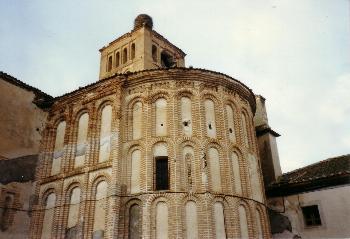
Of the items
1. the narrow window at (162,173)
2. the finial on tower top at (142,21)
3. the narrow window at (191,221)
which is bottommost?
the narrow window at (191,221)

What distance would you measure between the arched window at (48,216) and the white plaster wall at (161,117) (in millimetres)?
5251

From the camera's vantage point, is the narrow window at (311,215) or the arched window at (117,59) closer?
the narrow window at (311,215)

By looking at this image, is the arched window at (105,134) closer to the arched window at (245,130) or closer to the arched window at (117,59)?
the arched window at (245,130)

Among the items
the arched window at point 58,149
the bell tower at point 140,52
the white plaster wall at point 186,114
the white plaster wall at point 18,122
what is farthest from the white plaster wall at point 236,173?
the bell tower at point 140,52

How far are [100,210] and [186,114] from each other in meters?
5.05

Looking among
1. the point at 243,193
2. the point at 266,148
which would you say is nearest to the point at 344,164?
the point at 266,148

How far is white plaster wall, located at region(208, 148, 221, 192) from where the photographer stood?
45.8ft

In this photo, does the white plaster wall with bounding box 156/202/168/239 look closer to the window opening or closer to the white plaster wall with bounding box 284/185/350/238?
the white plaster wall with bounding box 284/185/350/238

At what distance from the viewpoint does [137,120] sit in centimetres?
1512

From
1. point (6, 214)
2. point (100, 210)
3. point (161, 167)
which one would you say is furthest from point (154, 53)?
point (6, 214)

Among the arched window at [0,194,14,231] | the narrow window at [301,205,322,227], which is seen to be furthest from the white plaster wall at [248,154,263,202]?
the arched window at [0,194,14,231]

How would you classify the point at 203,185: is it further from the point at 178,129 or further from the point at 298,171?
the point at 298,171

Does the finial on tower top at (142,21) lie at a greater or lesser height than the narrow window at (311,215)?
greater

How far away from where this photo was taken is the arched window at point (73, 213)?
14.0 metres
